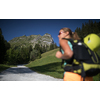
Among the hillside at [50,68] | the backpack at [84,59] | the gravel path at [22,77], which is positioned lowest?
the hillside at [50,68]

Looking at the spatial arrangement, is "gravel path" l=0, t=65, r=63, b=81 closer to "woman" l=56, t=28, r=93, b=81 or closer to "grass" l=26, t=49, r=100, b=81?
"grass" l=26, t=49, r=100, b=81

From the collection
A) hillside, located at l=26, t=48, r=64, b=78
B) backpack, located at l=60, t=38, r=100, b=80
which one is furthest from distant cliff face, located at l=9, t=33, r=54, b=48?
backpack, located at l=60, t=38, r=100, b=80

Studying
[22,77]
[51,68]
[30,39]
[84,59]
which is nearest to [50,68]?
[51,68]

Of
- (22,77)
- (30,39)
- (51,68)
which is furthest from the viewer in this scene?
(30,39)

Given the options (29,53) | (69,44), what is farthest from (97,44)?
(29,53)

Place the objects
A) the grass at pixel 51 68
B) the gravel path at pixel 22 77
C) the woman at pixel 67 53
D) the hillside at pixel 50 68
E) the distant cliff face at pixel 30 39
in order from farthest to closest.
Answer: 1. the distant cliff face at pixel 30 39
2. the hillside at pixel 50 68
3. the grass at pixel 51 68
4. the gravel path at pixel 22 77
5. the woman at pixel 67 53

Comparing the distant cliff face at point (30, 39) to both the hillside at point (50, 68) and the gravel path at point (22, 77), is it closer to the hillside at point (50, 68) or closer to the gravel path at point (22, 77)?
the gravel path at point (22, 77)

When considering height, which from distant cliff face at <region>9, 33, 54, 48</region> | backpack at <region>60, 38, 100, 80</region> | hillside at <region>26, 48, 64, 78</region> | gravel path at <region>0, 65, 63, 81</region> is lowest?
hillside at <region>26, 48, 64, 78</region>

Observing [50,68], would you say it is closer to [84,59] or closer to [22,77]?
[22,77]

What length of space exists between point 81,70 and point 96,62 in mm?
218

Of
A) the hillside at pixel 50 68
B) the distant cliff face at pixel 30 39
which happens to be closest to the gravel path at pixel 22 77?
the hillside at pixel 50 68

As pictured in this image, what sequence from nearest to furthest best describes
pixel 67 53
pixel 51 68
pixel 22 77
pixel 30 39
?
pixel 67 53, pixel 22 77, pixel 51 68, pixel 30 39
